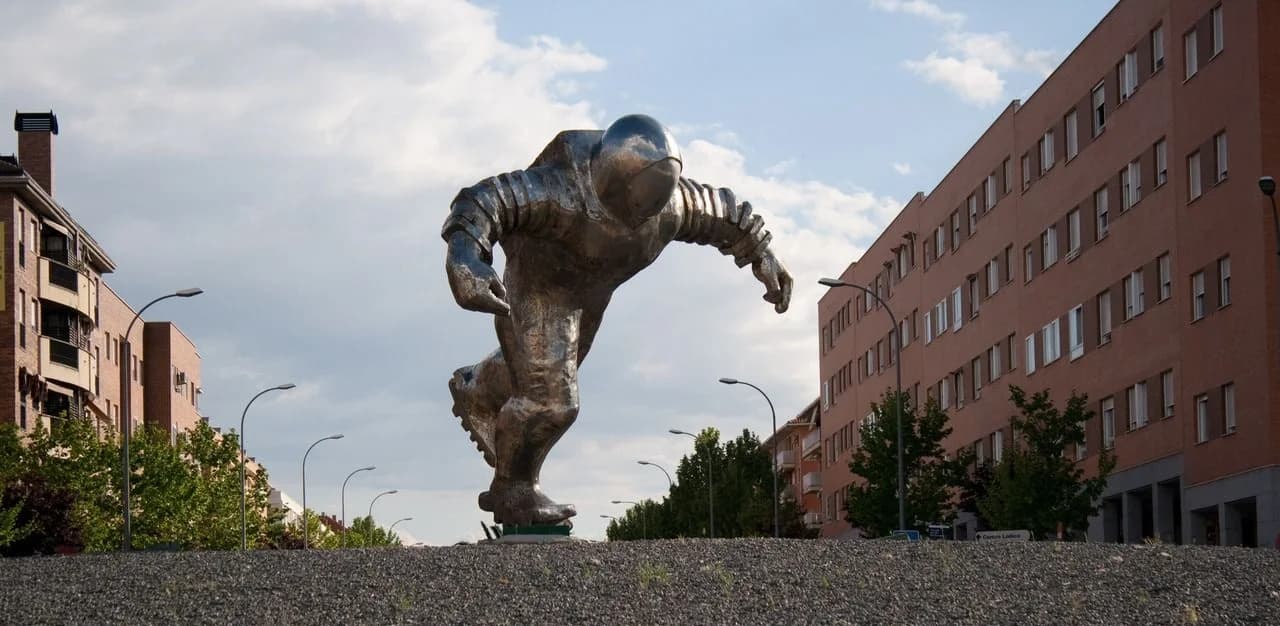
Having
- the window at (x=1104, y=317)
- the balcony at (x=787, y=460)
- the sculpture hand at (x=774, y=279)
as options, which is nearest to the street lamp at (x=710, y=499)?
the window at (x=1104, y=317)

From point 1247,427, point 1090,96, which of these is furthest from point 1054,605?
point 1090,96

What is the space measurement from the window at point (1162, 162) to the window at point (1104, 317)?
4.68 metres

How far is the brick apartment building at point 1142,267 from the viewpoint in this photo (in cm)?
3884

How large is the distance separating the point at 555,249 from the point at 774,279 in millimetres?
1913

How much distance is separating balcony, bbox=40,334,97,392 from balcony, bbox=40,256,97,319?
133cm

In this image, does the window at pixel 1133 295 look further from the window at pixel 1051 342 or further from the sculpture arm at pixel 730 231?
the sculpture arm at pixel 730 231

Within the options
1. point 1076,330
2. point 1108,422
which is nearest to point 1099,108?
point 1076,330

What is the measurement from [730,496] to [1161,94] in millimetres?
30792

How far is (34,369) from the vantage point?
211 feet

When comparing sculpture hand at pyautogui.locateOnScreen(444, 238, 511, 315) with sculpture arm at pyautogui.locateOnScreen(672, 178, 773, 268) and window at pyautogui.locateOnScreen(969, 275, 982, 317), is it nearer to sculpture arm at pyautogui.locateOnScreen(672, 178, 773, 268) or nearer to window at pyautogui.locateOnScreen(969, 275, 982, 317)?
sculpture arm at pyautogui.locateOnScreen(672, 178, 773, 268)

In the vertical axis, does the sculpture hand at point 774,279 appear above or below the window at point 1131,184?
below

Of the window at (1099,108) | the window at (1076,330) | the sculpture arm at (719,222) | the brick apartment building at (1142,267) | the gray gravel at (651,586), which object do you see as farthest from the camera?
the window at (1076,330)

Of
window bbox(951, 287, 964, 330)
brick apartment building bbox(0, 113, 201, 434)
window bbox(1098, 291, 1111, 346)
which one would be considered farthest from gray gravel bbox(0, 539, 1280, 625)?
window bbox(951, 287, 964, 330)

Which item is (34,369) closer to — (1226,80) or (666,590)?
(1226,80)
